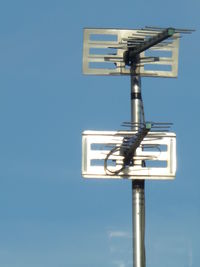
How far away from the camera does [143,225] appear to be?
1387 inches

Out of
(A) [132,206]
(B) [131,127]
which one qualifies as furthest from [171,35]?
(A) [132,206]

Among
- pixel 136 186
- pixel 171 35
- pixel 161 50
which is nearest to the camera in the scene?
pixel 171 35

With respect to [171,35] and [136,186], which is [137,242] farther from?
[171,35]

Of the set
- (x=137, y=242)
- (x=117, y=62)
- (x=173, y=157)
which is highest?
(x=117, y=62)

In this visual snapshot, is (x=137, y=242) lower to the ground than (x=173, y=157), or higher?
lower

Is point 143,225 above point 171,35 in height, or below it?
below

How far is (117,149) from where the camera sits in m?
35.3

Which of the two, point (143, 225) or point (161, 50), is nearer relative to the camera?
point (143, 225)

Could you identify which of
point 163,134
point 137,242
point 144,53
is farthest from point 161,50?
point 137,242

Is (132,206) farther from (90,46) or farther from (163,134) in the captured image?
(90,46)

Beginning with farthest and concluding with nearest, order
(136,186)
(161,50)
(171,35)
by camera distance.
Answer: (161,50)
(136,186)
(171,35)

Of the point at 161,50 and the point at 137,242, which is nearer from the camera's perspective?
the point at 137,242

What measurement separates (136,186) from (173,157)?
1.38 meters

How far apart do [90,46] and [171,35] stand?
15.1 feet
